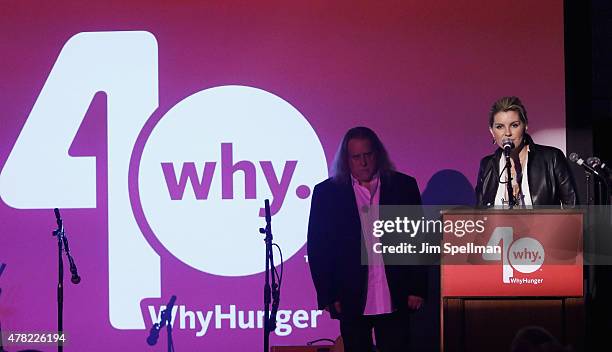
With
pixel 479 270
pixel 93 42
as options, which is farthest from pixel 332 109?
pixel 479 270

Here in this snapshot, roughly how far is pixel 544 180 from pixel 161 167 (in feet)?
8.98

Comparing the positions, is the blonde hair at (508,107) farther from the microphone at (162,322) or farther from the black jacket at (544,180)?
the microphone at (162,322)

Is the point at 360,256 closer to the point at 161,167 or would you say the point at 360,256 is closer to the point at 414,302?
the point at 414,302

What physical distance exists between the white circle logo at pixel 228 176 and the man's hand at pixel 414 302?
37.4 inches

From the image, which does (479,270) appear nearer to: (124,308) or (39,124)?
(124,308)

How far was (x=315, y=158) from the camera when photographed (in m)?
6.47

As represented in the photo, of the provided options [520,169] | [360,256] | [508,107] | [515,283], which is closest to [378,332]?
[360,256]

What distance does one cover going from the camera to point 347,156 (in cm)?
624

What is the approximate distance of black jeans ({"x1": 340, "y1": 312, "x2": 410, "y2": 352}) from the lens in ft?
19.3

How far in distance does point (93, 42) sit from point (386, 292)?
2.82 meters

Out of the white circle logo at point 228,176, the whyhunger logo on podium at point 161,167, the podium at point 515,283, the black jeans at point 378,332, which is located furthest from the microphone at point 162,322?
the podium at point 515,283

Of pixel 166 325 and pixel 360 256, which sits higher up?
pixel 360 256

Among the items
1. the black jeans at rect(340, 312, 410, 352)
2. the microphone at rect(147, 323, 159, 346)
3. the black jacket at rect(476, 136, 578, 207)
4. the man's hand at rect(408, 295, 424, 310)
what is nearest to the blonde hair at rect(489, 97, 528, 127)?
the black jacket at rect(476, 136, 578, 207)

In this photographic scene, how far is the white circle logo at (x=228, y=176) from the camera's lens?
6.49m
